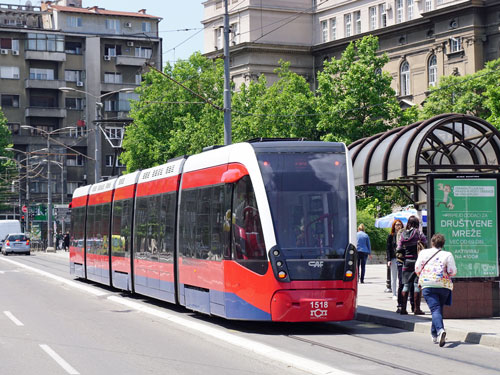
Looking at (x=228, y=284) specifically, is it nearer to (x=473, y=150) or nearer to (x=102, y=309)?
(x=102, y=309)

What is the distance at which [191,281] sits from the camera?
60.5 feet

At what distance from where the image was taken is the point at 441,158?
22812 millimetres

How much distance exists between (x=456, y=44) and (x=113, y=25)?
54.5 meters

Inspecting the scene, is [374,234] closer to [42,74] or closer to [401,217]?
[401,217]

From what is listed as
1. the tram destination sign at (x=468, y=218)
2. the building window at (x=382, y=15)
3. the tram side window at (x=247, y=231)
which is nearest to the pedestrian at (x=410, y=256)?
the tram destination sign at (x=468, y=218)

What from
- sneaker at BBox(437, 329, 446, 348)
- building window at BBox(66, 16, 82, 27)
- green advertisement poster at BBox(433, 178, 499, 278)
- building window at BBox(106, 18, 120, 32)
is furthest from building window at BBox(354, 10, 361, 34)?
sneaker at BBox(437, 329, 446, 348)

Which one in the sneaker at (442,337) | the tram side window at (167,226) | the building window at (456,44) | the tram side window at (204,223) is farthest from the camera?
the building window at (456,44)

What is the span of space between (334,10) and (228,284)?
64015mm

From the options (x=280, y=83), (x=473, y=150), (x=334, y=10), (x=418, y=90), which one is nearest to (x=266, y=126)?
(x=280, y=83)

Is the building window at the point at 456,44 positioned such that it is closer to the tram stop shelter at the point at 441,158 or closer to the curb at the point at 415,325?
the tram stop shelter at the point at 441,158

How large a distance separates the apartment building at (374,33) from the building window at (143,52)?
2673cm

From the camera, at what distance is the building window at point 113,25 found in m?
110

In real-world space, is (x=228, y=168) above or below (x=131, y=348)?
above

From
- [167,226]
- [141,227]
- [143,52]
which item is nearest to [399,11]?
[143,52]
